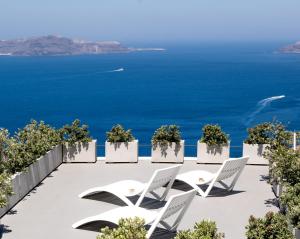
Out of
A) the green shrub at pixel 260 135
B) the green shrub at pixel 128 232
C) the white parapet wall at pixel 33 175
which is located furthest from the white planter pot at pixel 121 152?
the green shrub at pixel 128 232

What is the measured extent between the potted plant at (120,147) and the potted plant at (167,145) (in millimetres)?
646

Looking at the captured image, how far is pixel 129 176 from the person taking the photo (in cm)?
1692

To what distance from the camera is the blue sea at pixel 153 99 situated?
A: 71625mm

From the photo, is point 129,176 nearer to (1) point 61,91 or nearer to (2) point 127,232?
(2) point 127,232

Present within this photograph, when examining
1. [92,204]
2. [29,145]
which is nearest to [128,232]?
[92,204]

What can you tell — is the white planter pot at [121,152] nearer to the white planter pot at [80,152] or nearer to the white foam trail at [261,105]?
the white planter pot at [80,152]

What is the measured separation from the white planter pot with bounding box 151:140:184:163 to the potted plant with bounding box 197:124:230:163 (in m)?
0.62

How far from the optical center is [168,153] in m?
18.4

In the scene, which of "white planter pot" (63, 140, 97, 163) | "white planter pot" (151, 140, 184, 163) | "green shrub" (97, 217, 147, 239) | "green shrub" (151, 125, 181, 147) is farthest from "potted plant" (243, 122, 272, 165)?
"green shrub" (97, 217, 147, 239)

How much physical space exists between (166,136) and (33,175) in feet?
15.6

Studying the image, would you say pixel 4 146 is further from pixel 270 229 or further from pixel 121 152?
pixel 270 229

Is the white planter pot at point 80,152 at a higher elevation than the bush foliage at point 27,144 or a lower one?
lower

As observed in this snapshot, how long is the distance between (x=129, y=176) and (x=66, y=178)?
1840mm

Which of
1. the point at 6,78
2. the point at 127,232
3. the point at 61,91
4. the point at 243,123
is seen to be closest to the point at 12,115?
the point at 61,91
